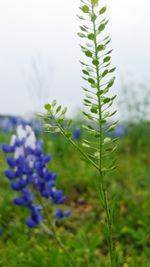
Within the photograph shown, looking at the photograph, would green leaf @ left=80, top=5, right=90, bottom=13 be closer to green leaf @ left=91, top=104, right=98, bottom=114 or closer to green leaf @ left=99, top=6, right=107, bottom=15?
green leaf @ left=99, top=6, right=107, bottom=15

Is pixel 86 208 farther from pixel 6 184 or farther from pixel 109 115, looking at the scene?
pixel 109 115

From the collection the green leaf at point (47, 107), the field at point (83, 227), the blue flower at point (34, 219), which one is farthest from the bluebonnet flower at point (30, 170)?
the green leaf at point (47, 107)

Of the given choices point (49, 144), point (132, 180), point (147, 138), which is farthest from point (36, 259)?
point (147, 138)

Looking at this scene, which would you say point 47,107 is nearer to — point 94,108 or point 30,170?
point 94,108

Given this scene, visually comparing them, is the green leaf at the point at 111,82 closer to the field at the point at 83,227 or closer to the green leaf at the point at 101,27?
the green leaf at the point at 101,27

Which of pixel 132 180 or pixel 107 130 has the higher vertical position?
pixel 107 130

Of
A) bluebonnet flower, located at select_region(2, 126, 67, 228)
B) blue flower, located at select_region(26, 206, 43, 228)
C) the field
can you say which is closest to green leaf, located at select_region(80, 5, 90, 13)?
the field
